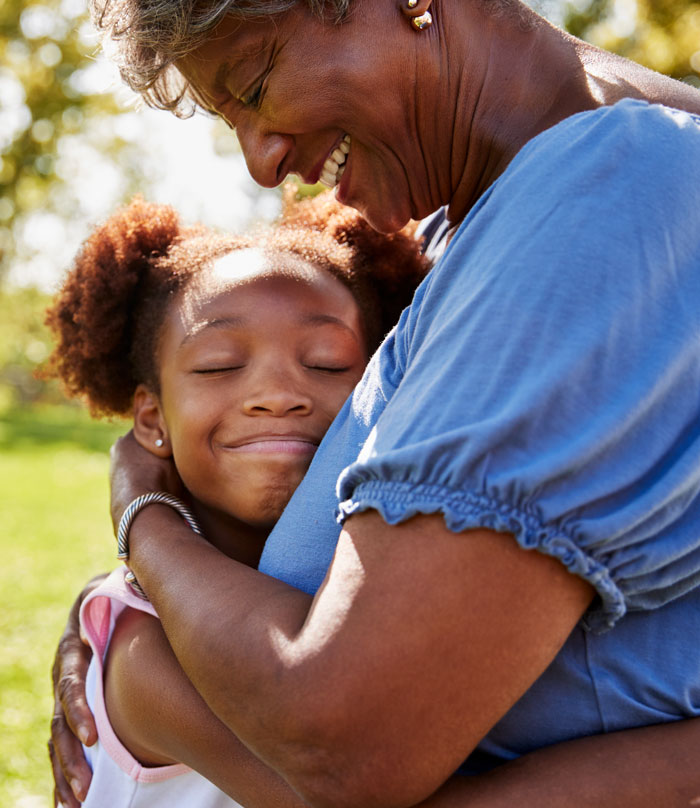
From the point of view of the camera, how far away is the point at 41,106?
24422mm

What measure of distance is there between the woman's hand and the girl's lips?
2.83 feet

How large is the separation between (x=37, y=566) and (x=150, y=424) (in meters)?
6.48

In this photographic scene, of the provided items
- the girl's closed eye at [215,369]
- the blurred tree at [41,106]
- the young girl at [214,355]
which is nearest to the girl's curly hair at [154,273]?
the young girl at [214,355]

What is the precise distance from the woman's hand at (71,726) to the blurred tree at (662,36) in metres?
10.8

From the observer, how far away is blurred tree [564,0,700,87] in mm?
11719

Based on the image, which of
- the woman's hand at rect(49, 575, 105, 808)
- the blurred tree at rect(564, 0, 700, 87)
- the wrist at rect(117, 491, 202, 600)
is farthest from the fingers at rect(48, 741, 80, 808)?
the blurred tree at rect(564, 0, 700, 87)

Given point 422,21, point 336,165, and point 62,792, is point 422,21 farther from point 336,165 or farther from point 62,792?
point 62,792

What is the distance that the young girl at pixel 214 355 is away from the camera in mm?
2258

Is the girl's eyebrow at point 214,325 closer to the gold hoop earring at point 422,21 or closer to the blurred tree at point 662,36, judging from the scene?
the gold hoop earring at point 422,21

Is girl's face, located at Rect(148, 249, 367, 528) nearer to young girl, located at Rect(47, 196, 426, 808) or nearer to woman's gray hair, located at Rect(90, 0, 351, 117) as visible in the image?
young girl, located at Rect(47, 196, 426, 808)

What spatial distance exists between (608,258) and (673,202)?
0.15m

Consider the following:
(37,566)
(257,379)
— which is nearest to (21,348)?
(37,566)

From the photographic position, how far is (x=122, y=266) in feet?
10.0

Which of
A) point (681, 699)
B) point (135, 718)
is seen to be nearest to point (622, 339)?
point (681, 699)
